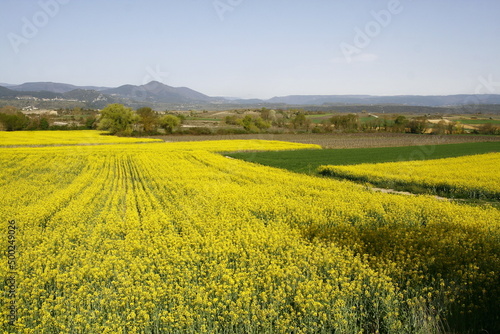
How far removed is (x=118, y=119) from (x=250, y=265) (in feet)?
242

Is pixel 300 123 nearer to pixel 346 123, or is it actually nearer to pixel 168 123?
pixel 346 123

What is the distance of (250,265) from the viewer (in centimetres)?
862

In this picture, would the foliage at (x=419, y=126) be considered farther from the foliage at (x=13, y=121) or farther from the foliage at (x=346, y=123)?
the foliage at (x=13, y=121)

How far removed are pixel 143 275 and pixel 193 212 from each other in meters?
5.80

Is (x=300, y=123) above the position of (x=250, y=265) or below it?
above

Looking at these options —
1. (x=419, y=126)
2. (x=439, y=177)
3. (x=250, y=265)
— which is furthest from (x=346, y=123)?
(x=250, y=265)

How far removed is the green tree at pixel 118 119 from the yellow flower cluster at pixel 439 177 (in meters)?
57.2

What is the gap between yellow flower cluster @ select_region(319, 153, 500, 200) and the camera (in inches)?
774

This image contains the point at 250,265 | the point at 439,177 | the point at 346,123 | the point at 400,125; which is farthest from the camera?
the point at 346,123

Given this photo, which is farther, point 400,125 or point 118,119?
point 400,125

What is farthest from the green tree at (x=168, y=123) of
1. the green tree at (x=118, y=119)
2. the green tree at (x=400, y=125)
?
the green tree at (x=400, y=125)

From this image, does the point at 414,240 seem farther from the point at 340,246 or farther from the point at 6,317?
the point at 6,317

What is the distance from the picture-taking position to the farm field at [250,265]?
6.52 metres

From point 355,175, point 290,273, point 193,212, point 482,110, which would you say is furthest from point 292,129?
point 482,110
